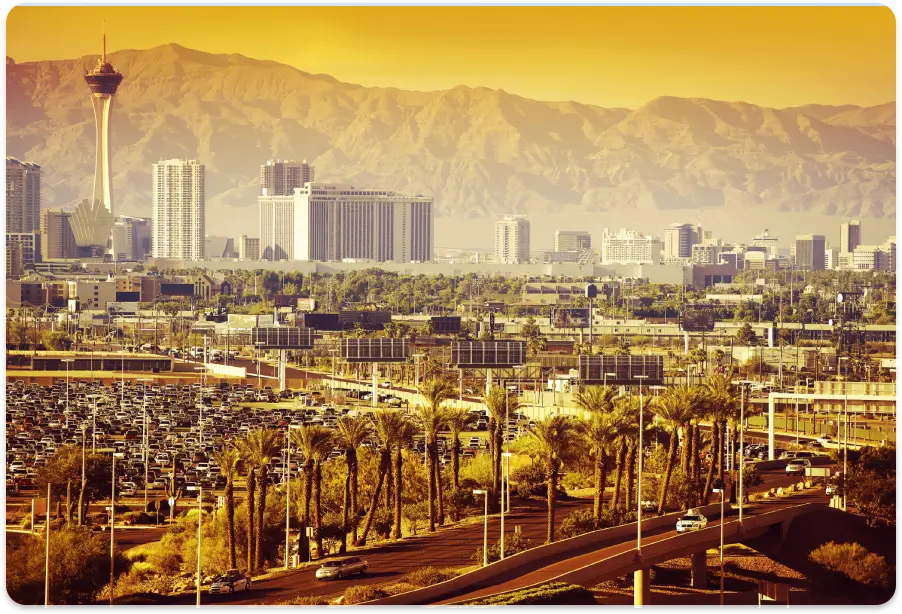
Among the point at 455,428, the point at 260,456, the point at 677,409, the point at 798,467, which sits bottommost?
the point at 798,467

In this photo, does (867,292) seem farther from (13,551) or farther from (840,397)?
(13,551)

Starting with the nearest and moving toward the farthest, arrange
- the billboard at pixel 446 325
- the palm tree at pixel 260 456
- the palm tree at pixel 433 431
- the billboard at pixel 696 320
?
the palm tree at pixel 260 456 → the palm tree at pixel 433 431 → the billboard at pixel 446 325 → the billboard at pixel 696 320

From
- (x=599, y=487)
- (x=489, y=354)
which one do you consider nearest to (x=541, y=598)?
(x=599, y=487)

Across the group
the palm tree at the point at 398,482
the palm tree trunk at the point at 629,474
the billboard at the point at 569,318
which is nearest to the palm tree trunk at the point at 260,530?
the palm tree at the point at 398,482

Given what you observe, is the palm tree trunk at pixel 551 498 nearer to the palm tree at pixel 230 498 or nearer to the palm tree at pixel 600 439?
the palm tree at pixel 600 439

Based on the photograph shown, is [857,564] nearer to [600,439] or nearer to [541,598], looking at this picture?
[600,439]

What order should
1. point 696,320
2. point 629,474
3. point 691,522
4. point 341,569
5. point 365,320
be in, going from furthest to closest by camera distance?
1. point 696,320
2. point 365,320
3. point 629,474
4. point 691,522
5. point 341,569
